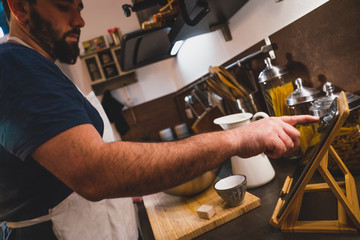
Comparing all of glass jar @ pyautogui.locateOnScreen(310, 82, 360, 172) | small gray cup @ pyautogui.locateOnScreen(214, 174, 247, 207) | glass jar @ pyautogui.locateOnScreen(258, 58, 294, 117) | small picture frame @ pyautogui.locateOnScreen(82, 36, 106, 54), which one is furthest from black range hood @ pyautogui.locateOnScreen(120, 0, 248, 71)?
small picture frame @ pyautogui.locateOnScreen(82, 36, 106, 54)

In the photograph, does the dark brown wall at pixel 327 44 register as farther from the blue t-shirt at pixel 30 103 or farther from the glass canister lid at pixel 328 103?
the blue t-shirt at pixel 30 103

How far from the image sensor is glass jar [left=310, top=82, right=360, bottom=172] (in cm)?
74

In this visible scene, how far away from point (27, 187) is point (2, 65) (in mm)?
343

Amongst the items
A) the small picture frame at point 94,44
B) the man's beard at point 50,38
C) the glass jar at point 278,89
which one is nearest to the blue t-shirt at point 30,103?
the man's beard at point 50,38

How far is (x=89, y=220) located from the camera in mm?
823

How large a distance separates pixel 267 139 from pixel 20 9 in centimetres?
75

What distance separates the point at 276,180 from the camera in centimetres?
101

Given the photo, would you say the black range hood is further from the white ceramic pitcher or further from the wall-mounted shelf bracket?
the white ceramic pitcher

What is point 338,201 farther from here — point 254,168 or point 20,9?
point 20,9

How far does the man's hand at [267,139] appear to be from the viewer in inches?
22.5

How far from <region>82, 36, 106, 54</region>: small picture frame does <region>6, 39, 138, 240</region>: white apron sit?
10.5ft

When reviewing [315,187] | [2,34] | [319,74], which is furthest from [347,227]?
[2,34]

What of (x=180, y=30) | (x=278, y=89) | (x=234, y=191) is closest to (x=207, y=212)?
(x=234, y=191)

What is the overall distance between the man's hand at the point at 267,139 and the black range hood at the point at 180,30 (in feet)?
2.39
